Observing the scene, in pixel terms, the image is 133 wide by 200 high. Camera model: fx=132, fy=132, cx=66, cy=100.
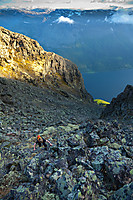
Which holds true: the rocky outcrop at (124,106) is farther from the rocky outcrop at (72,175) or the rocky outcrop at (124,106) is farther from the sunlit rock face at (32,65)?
the sunlit rock face at (32,65)

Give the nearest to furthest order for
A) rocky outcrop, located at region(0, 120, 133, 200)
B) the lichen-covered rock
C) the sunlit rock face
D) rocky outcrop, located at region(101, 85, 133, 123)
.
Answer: the lichen-covered rock → rocky outcrop, located at region(0, 120, 133, 200) → rocky outcrop, located at region(101, 85, 133, 123) → the sunlit rock face

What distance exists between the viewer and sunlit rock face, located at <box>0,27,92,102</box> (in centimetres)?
9149

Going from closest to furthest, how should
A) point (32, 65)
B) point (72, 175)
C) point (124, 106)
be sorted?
point (72, 175) → point (124, 106) → point (32, 65)

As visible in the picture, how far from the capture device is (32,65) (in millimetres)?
112312

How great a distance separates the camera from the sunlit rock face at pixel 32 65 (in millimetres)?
91494

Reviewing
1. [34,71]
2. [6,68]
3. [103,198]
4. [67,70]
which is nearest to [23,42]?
[34,71]

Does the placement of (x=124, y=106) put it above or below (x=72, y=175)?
above

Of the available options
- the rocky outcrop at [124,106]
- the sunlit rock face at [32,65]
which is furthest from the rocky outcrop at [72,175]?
the sunlit rock face at [32,65]

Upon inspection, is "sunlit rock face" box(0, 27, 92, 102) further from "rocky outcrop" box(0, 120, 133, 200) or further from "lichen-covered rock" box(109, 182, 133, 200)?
"lichen-covered rock" box(109, 182, 133, 200)

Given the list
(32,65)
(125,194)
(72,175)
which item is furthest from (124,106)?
(32,65)

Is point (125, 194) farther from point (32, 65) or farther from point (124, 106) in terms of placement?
point (32, 65)

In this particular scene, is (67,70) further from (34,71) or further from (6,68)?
(6,68)

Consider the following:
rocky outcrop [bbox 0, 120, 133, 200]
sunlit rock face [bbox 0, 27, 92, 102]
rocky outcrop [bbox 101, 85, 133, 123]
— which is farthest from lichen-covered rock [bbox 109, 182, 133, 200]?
sunlit rock face [bbox 0, 27, 92, 102]

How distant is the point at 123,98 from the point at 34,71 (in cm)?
8353
